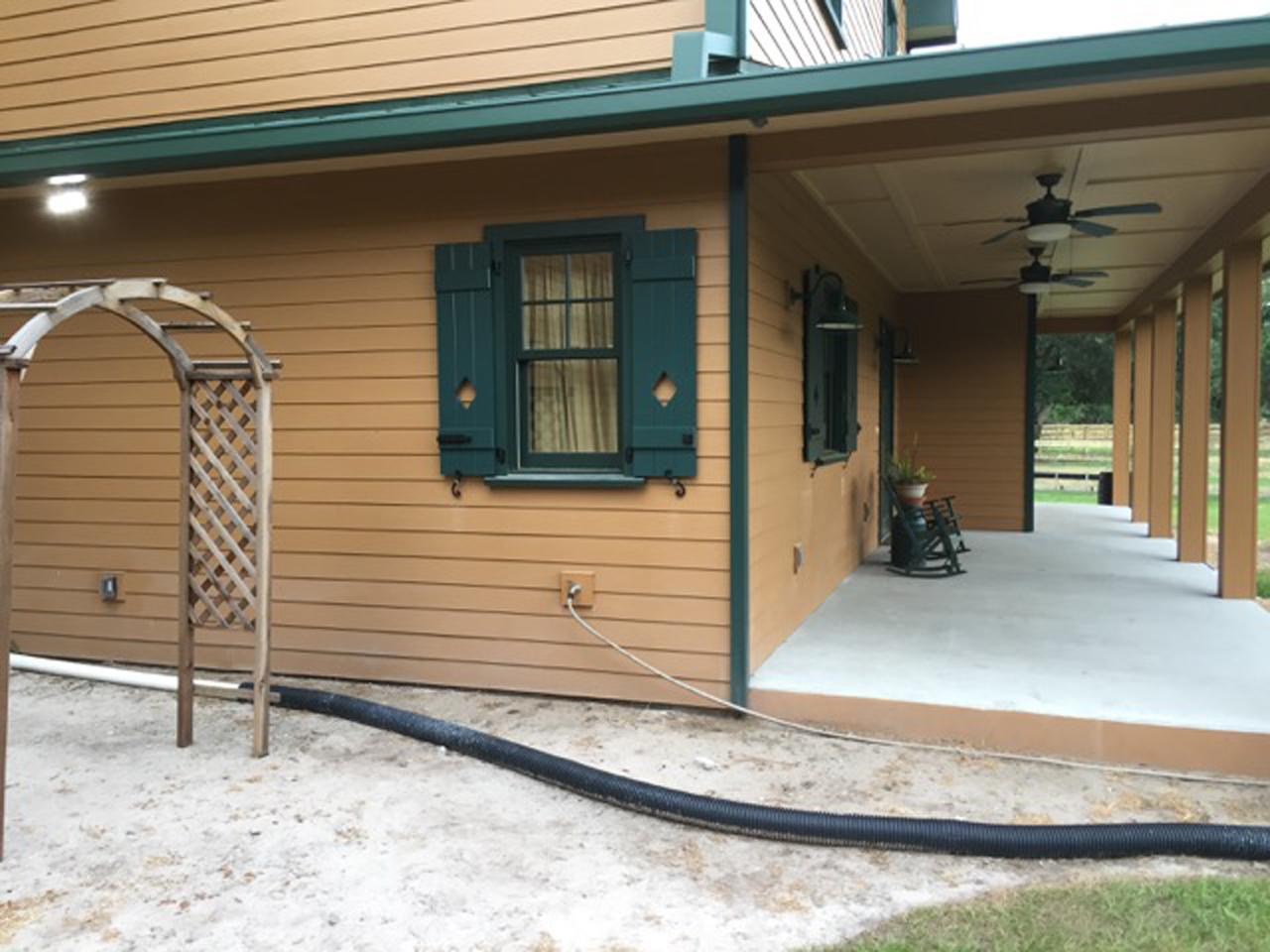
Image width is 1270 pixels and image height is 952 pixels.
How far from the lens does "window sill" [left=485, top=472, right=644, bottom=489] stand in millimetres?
4332

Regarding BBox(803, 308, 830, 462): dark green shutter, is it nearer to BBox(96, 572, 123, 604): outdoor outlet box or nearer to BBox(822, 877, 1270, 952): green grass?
BBox(822, 877, 1270, 952): green grass

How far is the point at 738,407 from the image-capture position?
13.6 ft

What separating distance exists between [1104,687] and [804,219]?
286 cm

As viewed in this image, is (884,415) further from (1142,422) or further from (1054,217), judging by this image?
(1054,217)

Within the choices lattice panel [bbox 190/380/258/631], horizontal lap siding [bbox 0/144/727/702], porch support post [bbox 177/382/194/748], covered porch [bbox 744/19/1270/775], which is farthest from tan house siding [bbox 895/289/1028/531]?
porch support post [bbox 177/382/194/748]

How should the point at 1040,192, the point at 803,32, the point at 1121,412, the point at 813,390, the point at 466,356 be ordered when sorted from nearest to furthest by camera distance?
the point at 466,356
the point at 803,32
the point at 1040,192
the point at 813,390
the point at 1121,412

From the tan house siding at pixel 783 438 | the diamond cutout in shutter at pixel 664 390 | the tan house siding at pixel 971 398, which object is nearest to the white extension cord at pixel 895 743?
the tan house siding at pixel 783 438

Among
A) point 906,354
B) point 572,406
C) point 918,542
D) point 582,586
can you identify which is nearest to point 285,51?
point 572,406

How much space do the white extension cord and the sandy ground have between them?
5 cm

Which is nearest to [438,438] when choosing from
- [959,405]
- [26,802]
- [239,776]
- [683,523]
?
[683,523]

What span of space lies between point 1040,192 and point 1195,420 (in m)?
2.72

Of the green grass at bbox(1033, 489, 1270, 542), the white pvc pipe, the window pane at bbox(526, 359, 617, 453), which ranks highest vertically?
the window pane at bbox(526, 359, 617, 453)

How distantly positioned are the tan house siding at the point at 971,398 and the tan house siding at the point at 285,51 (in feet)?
20.7

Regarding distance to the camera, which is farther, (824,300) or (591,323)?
(824,300)
